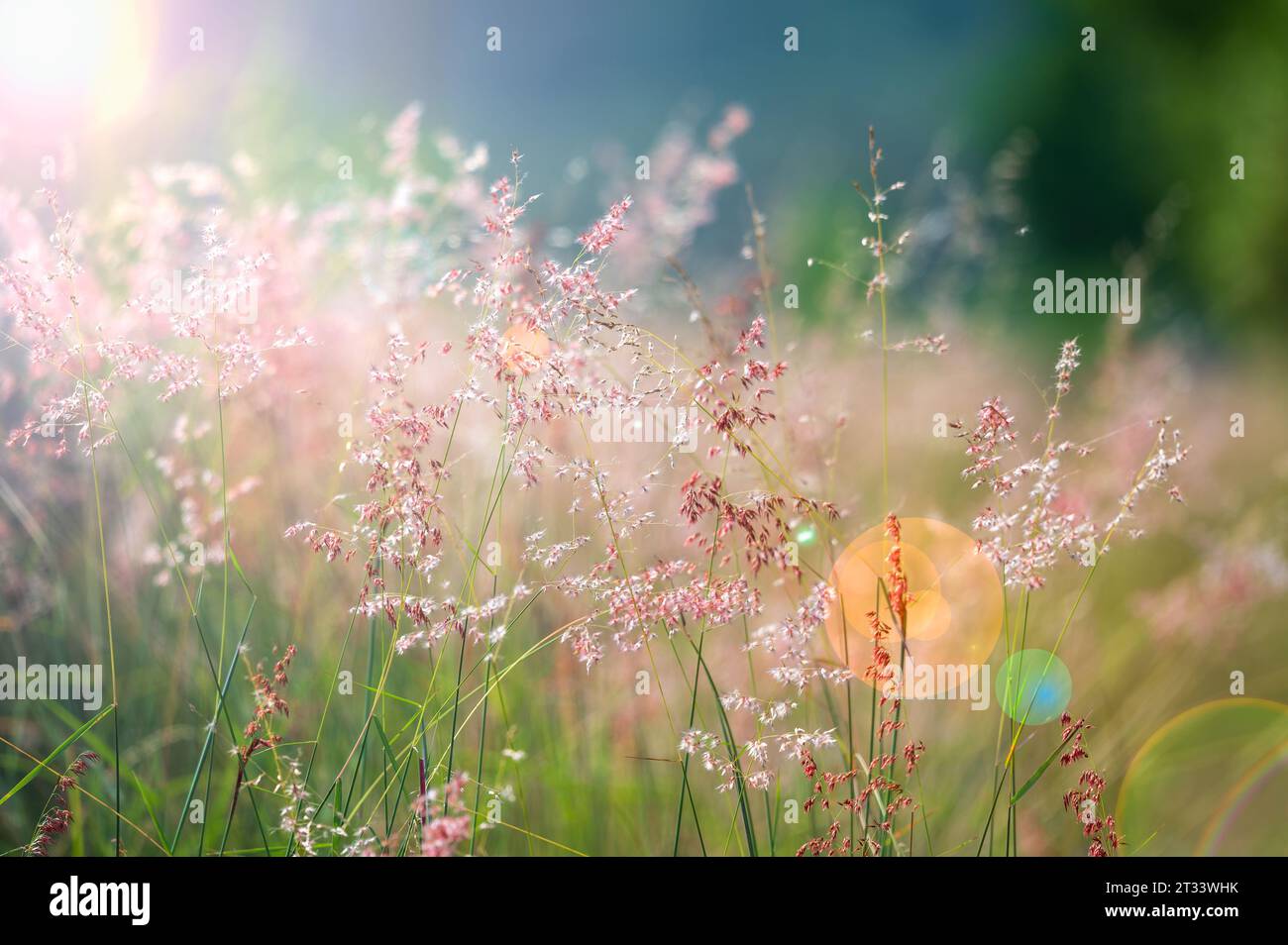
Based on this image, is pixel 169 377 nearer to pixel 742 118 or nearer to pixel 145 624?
pixel 145 624

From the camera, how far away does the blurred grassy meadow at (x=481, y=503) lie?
1.95 m

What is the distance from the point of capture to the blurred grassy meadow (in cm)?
195

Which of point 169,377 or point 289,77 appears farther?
point 289,77

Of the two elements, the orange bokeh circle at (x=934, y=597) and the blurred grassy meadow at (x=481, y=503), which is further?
the orange bokeh circle at (x=934, y=597)

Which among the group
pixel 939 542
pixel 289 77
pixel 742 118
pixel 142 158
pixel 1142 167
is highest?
pixel 1142 167

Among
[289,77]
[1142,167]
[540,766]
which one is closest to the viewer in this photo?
[540,766]

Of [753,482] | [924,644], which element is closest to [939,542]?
[924,644]

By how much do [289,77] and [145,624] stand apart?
9.46 feet

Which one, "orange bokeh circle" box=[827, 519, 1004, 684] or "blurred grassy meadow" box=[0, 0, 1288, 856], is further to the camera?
"orange bokeh circle" box=[827, 519, 1004, 684]

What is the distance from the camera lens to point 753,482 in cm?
220

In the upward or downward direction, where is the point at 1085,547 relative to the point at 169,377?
downward

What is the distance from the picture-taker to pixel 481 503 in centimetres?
290

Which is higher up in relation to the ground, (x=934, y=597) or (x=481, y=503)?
(x=481, y=503)

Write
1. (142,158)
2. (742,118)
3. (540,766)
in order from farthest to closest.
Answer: (142,158), (742,118), (540,766)
